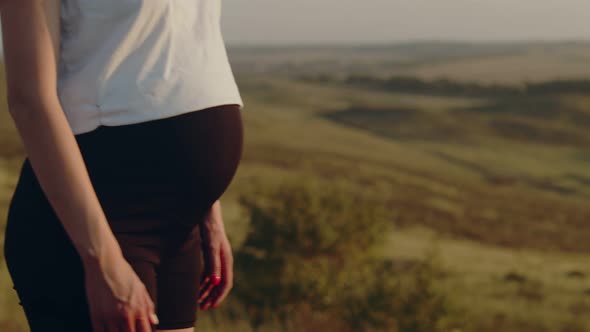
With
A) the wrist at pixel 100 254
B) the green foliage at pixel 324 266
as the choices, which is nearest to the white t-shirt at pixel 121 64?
the wrist at pixel 100 254

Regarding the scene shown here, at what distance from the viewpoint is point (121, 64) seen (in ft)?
5.74

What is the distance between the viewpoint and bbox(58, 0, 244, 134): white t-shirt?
5.67ft

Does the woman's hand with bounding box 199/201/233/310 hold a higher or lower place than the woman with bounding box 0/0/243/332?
lower

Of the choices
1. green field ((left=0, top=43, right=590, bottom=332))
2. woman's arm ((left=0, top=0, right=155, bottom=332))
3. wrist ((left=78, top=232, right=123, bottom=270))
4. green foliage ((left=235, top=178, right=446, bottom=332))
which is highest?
woman's arm ((left=0, top=0, right=155, bottom=332))

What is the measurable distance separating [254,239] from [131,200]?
954cm

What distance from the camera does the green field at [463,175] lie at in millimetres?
18906

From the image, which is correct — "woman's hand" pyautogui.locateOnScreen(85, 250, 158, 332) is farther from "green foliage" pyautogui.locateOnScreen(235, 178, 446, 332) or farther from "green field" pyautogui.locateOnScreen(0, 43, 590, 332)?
"green foliage" pyautogui.locateOnScreen(235, 178, 446, 332)

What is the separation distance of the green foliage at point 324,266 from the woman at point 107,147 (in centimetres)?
703

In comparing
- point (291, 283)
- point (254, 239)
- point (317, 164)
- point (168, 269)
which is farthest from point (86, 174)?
point (317, 164)

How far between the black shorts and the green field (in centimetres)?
338

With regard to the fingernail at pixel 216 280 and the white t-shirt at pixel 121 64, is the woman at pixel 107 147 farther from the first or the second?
the fingernail at pixel 216 280

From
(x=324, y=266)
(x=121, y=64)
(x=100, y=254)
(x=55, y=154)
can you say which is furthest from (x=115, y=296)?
(x=324, y=266)

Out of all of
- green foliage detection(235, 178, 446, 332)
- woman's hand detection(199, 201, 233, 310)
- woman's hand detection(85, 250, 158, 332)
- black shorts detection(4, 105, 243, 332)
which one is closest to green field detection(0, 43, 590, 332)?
A: green foliage detection(235, 178, 446, 332)

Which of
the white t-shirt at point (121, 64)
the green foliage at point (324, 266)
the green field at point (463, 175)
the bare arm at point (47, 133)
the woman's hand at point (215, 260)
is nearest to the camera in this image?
the bare arm at point (47, 133)
